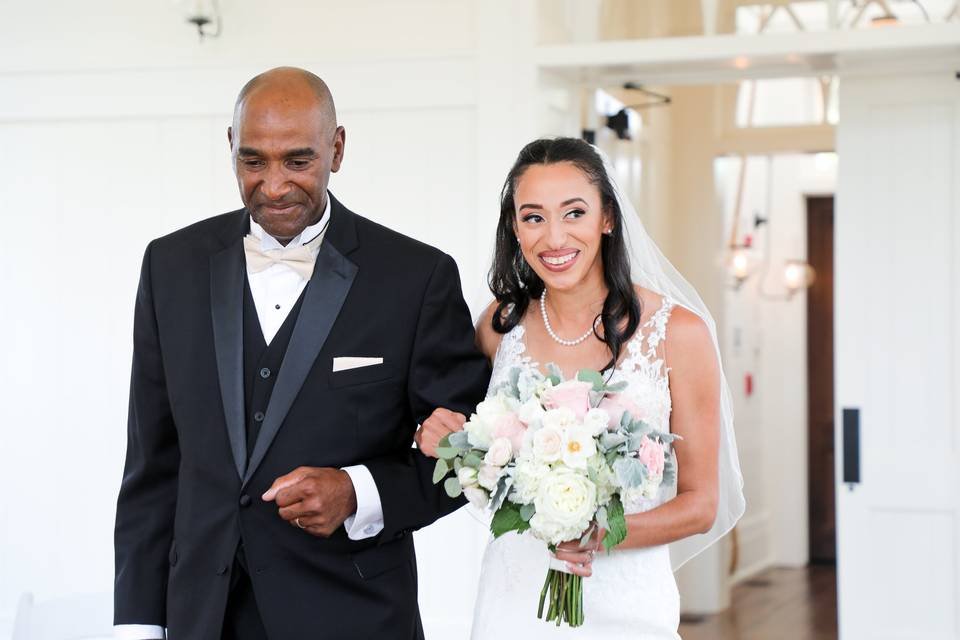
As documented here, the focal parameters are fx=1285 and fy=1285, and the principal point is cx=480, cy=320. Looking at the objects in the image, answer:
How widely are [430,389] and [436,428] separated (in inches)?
3.6

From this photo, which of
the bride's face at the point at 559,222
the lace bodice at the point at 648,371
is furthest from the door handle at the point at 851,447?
the bride's face at the point at 559,222

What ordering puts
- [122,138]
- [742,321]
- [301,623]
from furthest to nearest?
[742,321] → [122,138] → [301,623]

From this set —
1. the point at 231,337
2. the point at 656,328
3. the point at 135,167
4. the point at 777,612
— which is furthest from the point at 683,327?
the point at 777,612

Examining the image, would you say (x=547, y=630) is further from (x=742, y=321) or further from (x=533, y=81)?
(x=742, y=321)

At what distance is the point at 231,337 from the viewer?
7.84 feet

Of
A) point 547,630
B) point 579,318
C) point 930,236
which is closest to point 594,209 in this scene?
point 579,318

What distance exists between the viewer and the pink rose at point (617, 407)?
2357 mm

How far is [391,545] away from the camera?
246cm

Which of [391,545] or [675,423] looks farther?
[675,423]

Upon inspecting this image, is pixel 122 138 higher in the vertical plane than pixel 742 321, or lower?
higher

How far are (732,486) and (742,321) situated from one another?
5943mm

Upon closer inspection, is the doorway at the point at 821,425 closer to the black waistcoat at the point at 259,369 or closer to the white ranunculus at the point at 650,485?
the white ranunculus at the point at 650,485

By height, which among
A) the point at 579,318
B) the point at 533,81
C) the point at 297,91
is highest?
the point at 533,81

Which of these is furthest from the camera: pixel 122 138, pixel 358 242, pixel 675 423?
pixel 122 138
